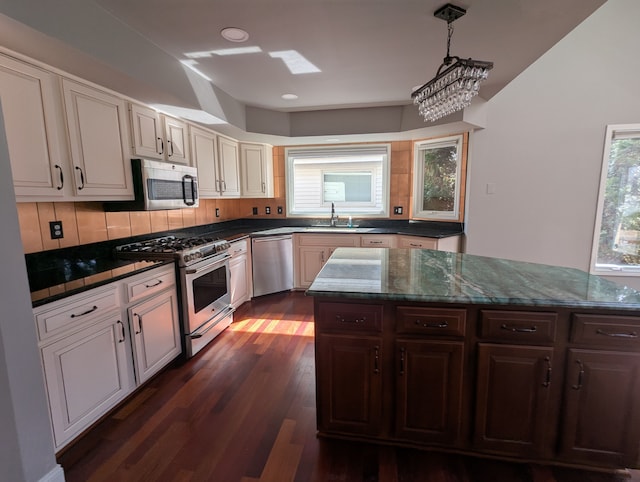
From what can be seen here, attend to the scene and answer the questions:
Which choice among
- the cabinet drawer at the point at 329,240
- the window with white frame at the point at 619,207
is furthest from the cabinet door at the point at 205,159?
the window with white frame at the point at 619,207

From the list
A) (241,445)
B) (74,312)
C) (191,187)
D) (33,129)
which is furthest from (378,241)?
(33,129)

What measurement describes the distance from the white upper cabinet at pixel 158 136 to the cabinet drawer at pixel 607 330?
9.80ft

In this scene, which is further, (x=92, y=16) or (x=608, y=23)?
(x=608, y=23)

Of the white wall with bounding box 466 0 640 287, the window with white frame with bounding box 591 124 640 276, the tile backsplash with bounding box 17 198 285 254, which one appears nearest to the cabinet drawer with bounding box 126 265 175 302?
the tile backsplash with bounding box 17 198 285 254

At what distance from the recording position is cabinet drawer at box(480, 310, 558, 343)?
4.47ft

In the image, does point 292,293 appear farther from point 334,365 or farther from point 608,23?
point 608,23

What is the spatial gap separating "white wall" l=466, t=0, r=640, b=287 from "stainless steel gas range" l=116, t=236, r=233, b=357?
289 cm

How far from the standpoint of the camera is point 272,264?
406 centimetres

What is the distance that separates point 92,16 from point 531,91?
394cm

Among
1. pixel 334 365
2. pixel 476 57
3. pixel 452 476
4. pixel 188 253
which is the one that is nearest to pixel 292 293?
pixel 188 253

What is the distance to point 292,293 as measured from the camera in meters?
4.22

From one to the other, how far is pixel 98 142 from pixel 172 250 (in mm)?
909

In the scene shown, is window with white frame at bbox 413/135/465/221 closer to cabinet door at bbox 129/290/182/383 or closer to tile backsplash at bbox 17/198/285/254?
tile backsplash at bbox 17/198/285/254

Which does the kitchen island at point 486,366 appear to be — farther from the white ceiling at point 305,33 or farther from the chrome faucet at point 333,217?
A: the chrome faucet at point 333,217
